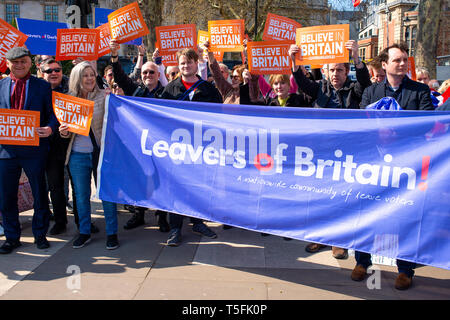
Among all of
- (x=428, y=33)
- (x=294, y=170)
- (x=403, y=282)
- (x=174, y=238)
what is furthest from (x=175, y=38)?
(x=428, y=33)

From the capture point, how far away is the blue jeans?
15.4ft

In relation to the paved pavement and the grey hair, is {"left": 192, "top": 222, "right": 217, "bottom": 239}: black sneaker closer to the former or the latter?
the paved pavement

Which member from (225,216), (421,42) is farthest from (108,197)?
(421,42)

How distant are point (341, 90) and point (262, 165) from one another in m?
1.36

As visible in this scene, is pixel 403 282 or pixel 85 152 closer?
pixel 403 282

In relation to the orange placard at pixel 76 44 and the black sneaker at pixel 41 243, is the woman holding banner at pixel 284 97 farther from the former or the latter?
the black sneaker at pixel 41 243

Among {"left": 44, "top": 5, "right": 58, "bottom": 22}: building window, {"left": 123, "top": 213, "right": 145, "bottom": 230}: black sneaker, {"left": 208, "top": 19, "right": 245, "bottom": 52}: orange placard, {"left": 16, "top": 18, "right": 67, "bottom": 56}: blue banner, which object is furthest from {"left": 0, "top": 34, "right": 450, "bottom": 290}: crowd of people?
{"left": 44, "top": 5, "right": 58, "bottom": 22}: building window

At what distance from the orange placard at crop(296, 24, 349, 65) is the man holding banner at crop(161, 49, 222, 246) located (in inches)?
41.5

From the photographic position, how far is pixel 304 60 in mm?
4742

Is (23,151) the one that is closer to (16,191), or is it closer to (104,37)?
(16,191)

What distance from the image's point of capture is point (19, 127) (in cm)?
434

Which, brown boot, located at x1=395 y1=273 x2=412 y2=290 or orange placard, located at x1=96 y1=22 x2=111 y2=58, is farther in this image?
orange placard, located at x1=96 y1=22 x2=111 y2=58

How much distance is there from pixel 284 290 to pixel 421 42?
1100 cm

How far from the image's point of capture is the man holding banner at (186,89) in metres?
4.82
